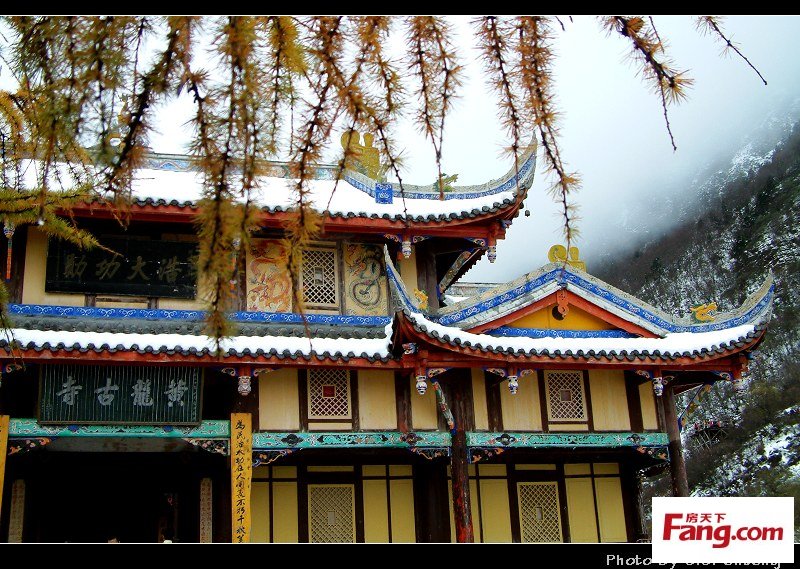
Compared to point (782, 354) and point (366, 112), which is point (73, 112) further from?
point (782, 354)

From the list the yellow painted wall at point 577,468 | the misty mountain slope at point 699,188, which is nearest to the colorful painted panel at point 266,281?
the yellow painted wall at point 577,468

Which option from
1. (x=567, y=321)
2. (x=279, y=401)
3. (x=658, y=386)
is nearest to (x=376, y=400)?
(x=279, y=401)

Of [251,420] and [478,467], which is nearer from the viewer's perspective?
[251,420]

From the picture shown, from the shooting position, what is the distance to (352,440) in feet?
39.4

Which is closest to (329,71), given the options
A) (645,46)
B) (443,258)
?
(645,46)

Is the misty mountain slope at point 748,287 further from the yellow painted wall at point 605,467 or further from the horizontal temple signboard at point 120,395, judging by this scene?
the horizontal temple signboard at point 120,395

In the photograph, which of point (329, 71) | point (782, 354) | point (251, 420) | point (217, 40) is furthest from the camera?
point (782, 354)

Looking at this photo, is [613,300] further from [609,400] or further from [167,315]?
[167,315]

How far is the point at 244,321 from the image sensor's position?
12.5 m

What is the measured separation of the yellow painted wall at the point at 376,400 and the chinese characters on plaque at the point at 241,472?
1574 mm

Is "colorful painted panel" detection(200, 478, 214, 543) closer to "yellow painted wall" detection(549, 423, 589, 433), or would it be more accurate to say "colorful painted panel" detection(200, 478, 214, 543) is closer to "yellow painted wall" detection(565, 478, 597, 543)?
"yellow painted wall" detection(549, 423, 589, 433)

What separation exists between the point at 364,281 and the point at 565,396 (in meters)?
3.32

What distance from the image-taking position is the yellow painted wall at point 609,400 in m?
13.0

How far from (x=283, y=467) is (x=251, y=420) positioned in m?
1.26
